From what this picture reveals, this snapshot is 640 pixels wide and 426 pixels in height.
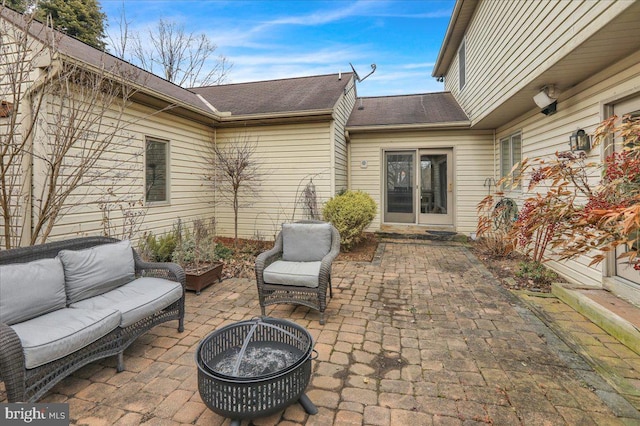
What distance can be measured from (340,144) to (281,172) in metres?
1.68

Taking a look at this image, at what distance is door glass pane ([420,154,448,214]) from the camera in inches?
314

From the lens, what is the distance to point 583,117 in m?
4.02

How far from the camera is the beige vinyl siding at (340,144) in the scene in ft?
22.8

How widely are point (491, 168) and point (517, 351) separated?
19.9 ft

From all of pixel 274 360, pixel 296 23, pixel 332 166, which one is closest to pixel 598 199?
pixel 274 360

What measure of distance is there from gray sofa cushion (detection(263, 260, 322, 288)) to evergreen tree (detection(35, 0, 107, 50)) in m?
14.4

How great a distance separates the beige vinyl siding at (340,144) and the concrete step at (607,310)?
4542 millimetres

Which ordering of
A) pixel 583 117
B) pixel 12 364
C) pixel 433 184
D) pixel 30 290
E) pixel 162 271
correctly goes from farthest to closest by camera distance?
pixel 433 184, pixel 583 117, pixel 162 271, pixel 30 290, pixel 12 364

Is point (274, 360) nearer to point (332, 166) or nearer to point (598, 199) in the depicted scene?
point (598, 199)

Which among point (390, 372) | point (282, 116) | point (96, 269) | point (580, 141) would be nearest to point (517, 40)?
point (580, 141)

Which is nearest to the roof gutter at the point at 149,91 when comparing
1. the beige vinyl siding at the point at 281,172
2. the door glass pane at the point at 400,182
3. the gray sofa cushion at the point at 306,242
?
the beige vinyl siding at the point at 281,172

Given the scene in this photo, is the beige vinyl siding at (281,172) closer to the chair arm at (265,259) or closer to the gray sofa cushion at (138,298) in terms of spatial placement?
the chair arm at (265,259)

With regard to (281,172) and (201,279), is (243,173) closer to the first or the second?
(281,172)

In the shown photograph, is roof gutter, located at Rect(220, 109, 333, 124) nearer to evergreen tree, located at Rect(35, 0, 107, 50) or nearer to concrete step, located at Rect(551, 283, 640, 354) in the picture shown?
concrete step, located at Rect(551, 283, 640, 354)
